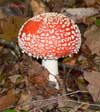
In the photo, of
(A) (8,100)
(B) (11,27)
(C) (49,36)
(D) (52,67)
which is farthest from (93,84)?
(B) (11,27)

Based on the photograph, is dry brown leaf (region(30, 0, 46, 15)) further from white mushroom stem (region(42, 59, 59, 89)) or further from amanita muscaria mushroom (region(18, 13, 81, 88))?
amanita muscaria mushroom (region(18, 13, 81, 88))

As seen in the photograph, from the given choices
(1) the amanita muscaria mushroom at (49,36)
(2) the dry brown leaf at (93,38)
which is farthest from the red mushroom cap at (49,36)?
(2) the dry brown leaf at (93,38)

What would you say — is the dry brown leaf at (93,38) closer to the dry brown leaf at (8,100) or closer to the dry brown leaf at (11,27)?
the dry brown leaf at (11,27)

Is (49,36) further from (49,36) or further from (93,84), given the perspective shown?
(93,84)

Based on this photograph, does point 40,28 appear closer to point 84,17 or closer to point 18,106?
point 18,106

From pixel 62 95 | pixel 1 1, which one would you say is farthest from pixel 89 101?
pixel 1 1

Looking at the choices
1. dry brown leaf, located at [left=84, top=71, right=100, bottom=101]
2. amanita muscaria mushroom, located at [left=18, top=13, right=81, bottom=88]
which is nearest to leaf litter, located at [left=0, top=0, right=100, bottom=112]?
dry brown leaf, located at [left=84, top=71, right=100, bottom=101]
